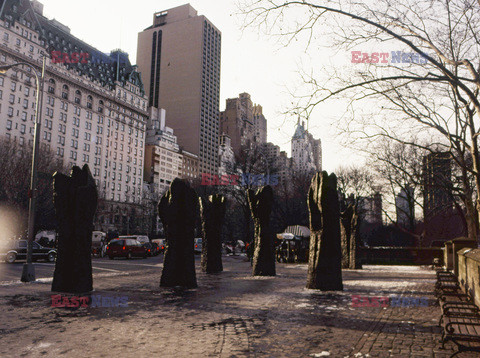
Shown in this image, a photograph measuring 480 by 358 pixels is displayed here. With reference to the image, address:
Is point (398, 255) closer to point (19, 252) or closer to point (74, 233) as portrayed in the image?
point (74, 233)

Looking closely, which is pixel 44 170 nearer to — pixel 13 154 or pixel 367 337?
pixel 13 154

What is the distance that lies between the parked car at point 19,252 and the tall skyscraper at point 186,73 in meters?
143

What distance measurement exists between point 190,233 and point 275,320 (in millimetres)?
6037

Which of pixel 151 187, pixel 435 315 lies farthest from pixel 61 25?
pixel 435 315

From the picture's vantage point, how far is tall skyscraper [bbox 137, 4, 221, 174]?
557 ft

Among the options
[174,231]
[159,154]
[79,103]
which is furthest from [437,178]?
[159,154]

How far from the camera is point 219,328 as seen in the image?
7.02 metres

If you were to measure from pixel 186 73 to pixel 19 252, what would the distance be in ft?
503

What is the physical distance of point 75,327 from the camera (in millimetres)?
7023

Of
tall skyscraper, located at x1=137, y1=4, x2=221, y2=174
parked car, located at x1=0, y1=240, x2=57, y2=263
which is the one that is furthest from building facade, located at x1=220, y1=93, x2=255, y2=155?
parked car, located at x1=0, y1=240, x2=57, y2=263

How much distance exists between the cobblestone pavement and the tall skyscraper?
161906mm

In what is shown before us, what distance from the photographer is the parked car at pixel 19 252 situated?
26.8 metres

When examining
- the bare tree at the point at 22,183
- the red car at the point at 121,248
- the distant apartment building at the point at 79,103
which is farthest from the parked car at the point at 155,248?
the distant apartment building at the point at 79,103

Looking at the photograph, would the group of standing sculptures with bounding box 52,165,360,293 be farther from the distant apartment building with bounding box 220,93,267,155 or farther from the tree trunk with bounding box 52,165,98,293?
the distant apartment building with bounding box 220,93,267,155
